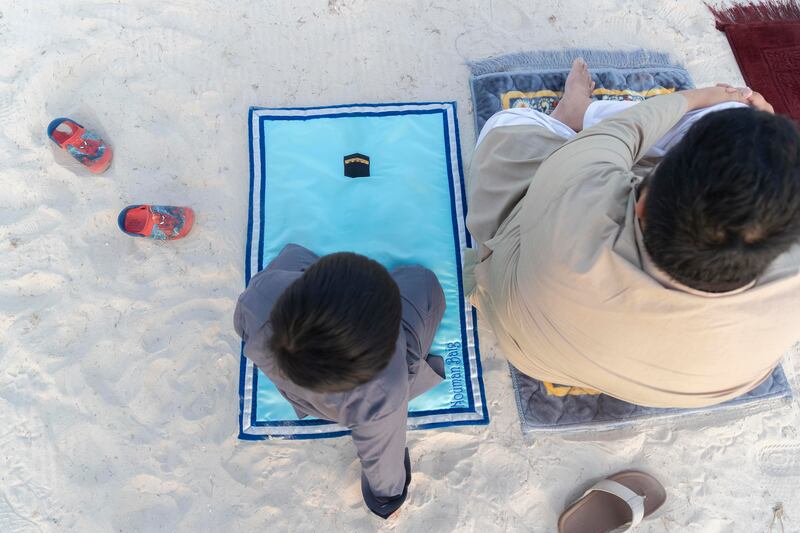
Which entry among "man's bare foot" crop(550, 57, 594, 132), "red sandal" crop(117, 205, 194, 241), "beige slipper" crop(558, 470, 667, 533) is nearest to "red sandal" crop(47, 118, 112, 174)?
"red sandal" crop(117, 205, 194, 241)

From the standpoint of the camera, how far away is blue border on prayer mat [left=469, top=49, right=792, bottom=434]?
6.17 feet

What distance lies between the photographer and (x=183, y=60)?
7.57ft

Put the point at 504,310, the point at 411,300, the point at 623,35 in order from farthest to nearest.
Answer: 1. the point at 623,35
2. the point at 411,300
3. the point at 504,310

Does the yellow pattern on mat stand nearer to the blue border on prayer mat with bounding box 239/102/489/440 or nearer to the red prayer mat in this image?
the blue border on prayer mat with bounding box 239/102/489/440

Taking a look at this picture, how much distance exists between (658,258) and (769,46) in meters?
2.34

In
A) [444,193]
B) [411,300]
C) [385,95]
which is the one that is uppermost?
[385,95]

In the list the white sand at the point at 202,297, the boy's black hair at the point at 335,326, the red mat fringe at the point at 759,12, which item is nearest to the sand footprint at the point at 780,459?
the white sand at the point at 202,297

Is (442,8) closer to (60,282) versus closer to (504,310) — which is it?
(504,310)

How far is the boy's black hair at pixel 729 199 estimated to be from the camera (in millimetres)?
818

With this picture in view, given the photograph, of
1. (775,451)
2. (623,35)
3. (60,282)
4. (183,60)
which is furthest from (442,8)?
(775,451)

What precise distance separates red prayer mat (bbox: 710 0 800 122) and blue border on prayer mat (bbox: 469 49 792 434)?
37 centimetres

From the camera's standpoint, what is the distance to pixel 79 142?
206 centimetres

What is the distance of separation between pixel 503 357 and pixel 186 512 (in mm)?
1320

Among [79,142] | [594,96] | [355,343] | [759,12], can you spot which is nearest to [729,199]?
[355,343]
